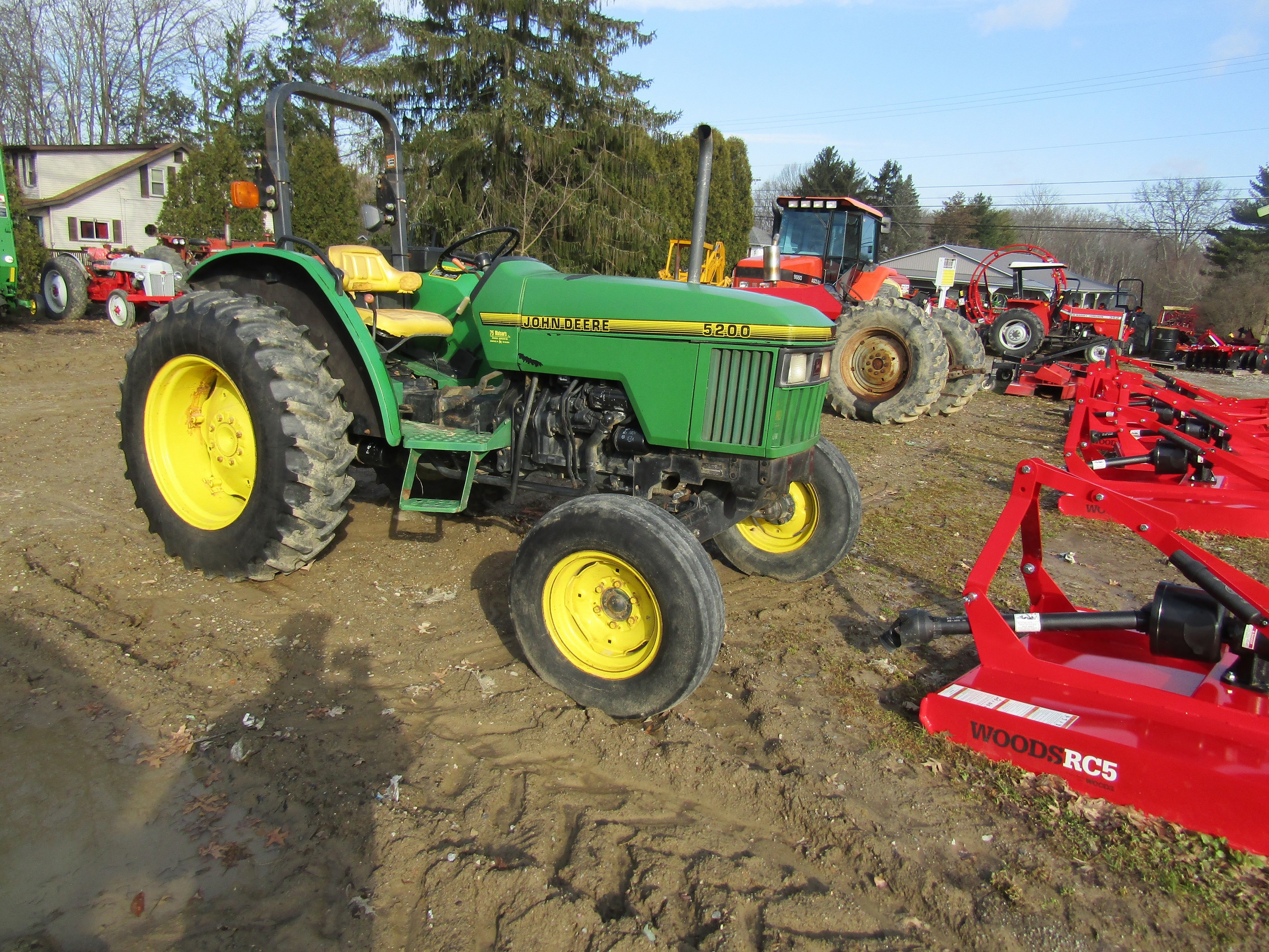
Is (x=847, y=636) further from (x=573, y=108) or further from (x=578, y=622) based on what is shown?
(x=573, y=108)

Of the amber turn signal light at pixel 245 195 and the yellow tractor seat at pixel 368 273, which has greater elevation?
the amber turn signal light at pixel 245 195

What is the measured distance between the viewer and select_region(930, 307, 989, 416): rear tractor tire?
374 inches

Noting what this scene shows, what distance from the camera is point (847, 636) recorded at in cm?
362

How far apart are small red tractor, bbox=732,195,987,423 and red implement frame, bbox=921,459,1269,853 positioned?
444 centimetres

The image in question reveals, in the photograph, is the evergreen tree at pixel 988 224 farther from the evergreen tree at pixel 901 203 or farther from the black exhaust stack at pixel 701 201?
the black exhaust stack at pixel 701 201

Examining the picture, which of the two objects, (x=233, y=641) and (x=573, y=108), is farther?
(x=573, y=108)

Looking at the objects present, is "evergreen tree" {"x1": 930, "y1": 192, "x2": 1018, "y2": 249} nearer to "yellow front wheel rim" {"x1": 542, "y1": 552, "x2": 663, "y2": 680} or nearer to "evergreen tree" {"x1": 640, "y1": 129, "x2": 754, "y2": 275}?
"evergreen tree" {"x1": 640, "y1": 129, "x2": 754, "y2": 275}

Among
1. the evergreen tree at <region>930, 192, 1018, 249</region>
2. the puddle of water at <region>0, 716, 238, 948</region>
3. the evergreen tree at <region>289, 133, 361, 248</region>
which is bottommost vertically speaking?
the puddle of water at <region>0, 716, 238, 948</region>

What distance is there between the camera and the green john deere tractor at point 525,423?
2.92m

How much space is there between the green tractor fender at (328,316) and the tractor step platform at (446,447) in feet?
0.26

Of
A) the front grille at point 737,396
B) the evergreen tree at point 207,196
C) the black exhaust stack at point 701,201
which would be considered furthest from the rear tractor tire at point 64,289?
the front grille at point 737,396

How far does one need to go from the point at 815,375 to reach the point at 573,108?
550 inches

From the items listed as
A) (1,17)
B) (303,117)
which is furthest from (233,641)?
(1,17)

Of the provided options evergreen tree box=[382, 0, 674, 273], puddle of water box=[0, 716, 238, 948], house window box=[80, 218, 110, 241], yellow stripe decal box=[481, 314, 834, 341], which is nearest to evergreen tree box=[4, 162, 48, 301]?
evergreen tree box=[382, 0, 674, 273]
